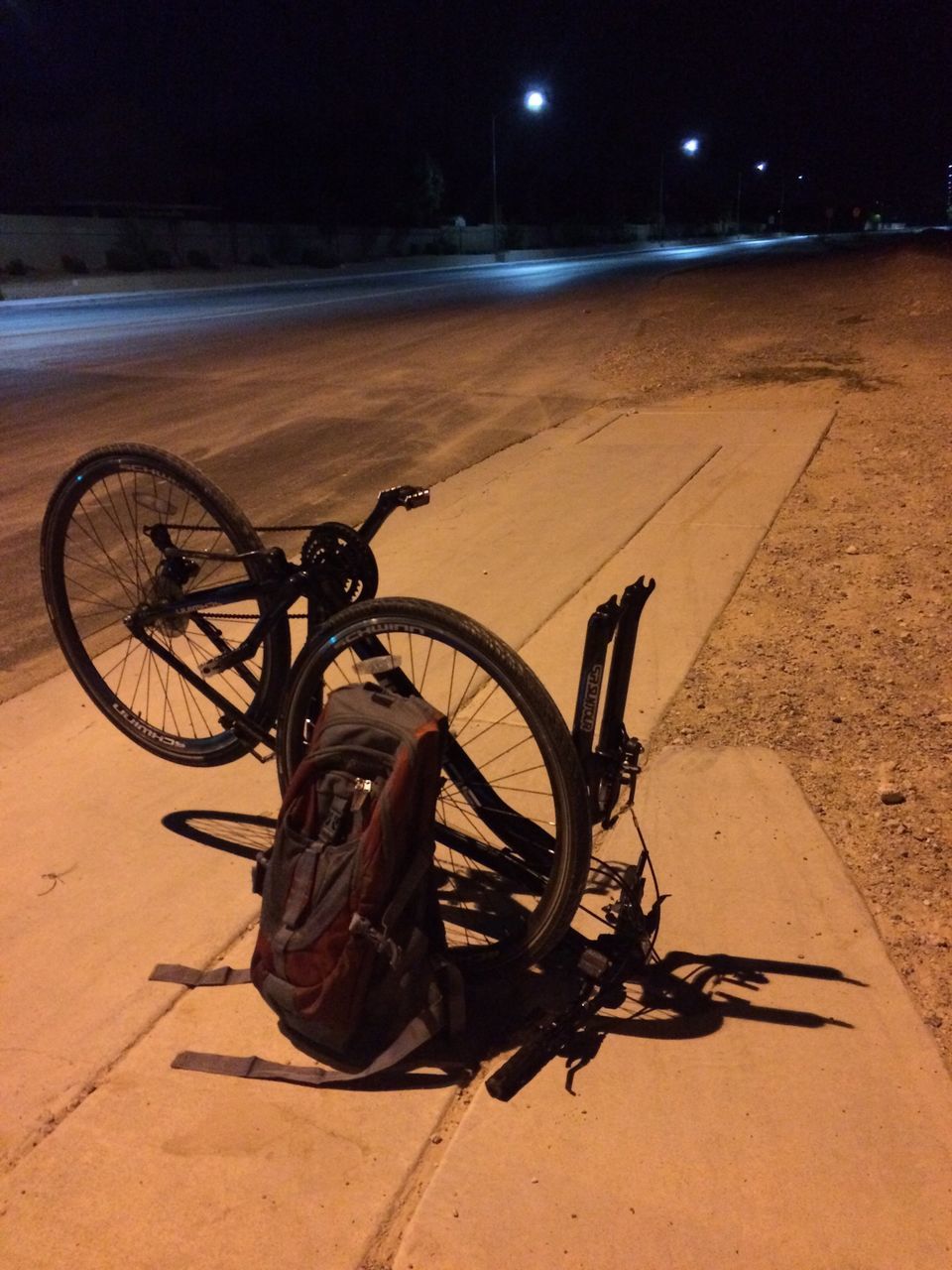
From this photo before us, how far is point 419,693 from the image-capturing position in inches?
115

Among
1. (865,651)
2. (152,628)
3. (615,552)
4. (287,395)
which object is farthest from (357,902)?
(287,395)

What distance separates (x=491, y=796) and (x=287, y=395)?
925 cm

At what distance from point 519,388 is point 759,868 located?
9.16 metres

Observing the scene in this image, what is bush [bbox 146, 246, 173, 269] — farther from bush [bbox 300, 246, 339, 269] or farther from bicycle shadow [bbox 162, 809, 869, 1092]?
bicycle shadow [bbox 162, 809, 869, 1092]

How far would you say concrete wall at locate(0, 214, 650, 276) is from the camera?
123 feet

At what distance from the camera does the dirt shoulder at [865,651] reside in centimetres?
283

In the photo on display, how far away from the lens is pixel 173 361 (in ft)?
44.4

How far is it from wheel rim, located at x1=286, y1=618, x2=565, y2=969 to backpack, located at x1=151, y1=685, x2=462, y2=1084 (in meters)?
0.19

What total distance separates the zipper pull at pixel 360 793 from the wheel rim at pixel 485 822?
0.32m

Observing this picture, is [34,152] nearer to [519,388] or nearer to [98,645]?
[519,388]

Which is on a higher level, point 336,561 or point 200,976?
point 336,561

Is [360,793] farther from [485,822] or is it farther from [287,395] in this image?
[287,395]

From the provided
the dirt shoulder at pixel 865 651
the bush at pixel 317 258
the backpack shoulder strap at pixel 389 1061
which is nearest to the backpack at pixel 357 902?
the backpack shoulder strap at pixel 389 1061

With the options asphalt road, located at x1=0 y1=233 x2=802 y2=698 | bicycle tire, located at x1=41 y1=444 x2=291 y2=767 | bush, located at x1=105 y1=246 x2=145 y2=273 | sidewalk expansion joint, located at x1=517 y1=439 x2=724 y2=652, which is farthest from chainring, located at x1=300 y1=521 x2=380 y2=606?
bush, located at x1=105 y1=246 x2=145 y2=273
